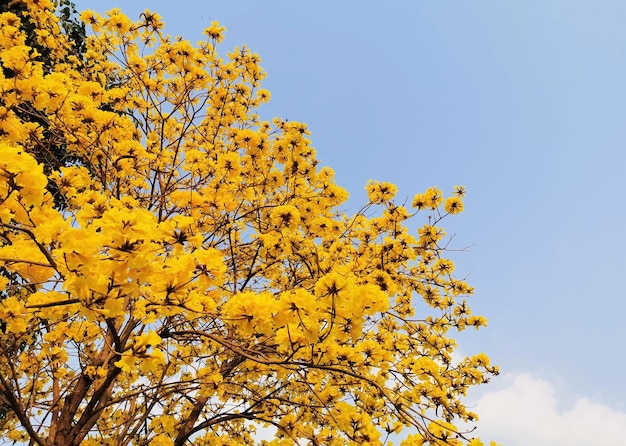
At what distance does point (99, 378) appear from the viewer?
161 inches

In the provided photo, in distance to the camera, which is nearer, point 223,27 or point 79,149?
point 79,149

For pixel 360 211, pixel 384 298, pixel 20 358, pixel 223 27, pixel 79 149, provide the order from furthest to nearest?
1. pixel 223 27
2. pixel 360 211
3. pixel 20 358
4. pixel 79 149
5. pixel 384 298

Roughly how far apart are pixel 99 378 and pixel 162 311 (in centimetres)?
259

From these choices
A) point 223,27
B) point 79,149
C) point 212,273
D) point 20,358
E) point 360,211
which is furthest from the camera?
point 223,27

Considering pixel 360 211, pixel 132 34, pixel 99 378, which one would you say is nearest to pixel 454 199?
pixel 360 211

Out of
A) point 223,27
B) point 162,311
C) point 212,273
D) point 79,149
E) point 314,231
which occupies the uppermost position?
point 223,27

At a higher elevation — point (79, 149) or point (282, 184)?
point (282, 184)

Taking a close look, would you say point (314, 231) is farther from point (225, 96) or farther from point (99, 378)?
point (99, 378)

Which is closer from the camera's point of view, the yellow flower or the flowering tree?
the flowering tree

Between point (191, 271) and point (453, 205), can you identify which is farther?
point (453, 205)

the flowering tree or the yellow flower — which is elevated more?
the yellow flower

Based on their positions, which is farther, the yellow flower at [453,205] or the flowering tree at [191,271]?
the yellow flower at [453,205]

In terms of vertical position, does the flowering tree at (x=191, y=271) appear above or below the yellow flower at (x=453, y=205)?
below

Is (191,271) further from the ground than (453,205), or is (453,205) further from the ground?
(453,205)
